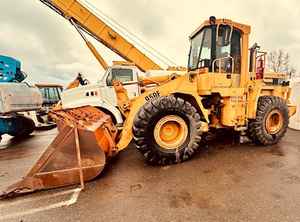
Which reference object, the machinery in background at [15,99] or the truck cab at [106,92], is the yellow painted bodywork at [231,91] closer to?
the truck cab at [106,92]

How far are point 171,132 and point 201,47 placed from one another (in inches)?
95.3

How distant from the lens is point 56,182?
2885 mm

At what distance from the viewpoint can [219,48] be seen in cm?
461

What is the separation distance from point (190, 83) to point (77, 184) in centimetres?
292

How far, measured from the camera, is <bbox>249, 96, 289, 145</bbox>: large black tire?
4.69m

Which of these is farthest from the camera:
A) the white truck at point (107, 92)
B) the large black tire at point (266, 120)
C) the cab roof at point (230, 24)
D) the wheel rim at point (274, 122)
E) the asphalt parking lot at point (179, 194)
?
the white truck at point (107, 92)

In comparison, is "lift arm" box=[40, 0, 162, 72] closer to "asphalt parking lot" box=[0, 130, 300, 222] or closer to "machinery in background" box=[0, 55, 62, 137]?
"machinery in background" box=[0, 55, 62, 137]

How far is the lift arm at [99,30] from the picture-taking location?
7418 millimetres

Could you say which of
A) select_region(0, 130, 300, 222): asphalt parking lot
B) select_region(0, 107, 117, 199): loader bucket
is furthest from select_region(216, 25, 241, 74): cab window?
select_region(0, 107, 117, 199): loader bucket

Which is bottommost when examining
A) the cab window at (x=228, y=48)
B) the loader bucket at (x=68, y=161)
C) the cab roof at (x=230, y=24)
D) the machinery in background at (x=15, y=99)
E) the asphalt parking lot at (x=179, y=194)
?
the asphalt parking lot at (x=179, y=194)

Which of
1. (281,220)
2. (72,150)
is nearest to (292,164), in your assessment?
(281,220)

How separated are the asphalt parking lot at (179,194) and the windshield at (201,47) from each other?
2.49m

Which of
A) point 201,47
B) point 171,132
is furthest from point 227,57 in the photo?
point 171,132

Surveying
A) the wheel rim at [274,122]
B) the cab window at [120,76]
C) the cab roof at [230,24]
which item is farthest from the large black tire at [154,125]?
the cab window at [120,76]
